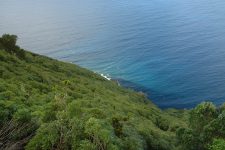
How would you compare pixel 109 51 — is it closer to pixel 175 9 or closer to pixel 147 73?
pixel 147 73

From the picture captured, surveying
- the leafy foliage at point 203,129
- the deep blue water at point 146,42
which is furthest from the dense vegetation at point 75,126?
the deep blue water at point 146,42

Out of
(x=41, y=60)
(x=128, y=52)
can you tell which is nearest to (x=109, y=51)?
(x=128, y=52)

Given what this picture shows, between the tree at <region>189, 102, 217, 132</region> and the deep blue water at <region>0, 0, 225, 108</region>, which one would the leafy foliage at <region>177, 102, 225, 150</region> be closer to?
the tree at <region>189, 102, 217, 132</region>

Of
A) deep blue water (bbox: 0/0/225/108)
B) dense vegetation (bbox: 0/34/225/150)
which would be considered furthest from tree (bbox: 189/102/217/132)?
deep blue water (bbox: 0/0/225/108)

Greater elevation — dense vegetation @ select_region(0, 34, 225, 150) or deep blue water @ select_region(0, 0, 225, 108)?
deep blue water @ select_region(0, 0, 225, 108)

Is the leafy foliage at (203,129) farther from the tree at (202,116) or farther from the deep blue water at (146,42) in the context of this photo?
the deep blue water at (146,42)

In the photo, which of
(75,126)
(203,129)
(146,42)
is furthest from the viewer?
(146,42)

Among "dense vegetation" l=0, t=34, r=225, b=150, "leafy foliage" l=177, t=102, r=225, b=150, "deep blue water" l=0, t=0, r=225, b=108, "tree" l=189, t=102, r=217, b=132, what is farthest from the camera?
"deep blue water" l=0, t=0, r=225, b=108

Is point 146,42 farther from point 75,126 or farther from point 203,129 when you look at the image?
point 75,126

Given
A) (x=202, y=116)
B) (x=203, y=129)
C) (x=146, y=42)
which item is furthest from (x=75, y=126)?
(x=146, y=42)

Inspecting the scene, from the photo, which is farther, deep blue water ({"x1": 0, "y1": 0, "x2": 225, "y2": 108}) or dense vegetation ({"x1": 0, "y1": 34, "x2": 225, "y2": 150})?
deep blue water ({"x1": 0, "y1": 0, "x2": 225, "y2": 108})
